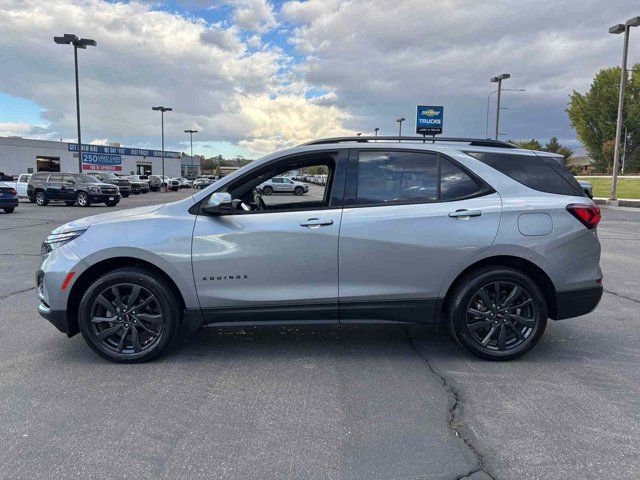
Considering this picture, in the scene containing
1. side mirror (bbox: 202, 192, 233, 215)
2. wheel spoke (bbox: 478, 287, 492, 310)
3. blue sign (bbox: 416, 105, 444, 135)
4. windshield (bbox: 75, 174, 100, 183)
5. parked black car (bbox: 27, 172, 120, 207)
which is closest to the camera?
side mirror (bbox: 202, 192, 233, 215)

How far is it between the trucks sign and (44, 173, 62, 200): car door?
42402mm

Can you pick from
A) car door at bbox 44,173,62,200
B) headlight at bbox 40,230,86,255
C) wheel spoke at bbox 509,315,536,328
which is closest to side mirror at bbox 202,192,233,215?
headlight at bbox 40,230,86,255

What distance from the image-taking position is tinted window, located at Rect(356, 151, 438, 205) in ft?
13.3

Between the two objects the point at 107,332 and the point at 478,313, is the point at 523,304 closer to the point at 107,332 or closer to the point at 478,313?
the point at 478,313

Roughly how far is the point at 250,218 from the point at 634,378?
3.34m

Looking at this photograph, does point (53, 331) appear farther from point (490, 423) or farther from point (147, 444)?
point (490, 423)

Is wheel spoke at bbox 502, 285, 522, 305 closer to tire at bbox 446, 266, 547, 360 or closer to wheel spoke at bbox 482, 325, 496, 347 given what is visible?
tire at bbox 446, 266, 547, 360

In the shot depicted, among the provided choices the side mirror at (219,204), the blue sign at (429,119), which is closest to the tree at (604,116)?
the blue sign at (429,119)

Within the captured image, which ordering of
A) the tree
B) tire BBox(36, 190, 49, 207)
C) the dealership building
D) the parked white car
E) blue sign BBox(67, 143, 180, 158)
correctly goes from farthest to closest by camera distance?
the tree < blue sign BBox(67, 143, 180, 158) < the dealership building < the parked white car < tire BBox(36, 190, 49, 207)

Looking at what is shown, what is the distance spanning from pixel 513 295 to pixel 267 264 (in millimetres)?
2083

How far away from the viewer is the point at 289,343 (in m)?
4.57

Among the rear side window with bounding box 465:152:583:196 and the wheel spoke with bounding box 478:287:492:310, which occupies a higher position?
the rear side window with bounding box 465:152:583:196

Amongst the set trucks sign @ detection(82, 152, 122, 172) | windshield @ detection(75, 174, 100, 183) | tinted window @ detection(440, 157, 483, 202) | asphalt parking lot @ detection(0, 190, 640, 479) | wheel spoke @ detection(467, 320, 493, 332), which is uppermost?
trucks sign @ detection(82, 152, 122, 172)

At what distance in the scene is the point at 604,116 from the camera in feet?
262
